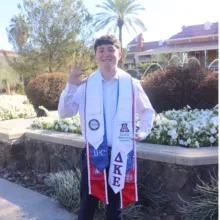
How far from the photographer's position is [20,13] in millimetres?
21594

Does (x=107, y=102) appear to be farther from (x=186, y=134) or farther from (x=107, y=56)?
(x=186, y=134)

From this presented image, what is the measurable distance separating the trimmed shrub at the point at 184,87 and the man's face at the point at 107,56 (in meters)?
3.62

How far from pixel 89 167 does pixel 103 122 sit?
0.36 meters

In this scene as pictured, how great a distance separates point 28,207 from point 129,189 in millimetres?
1449

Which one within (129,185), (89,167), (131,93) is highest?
(131,93)

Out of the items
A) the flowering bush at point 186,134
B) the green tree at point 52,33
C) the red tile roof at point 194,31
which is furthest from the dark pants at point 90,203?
the red tile roof at point 194,31

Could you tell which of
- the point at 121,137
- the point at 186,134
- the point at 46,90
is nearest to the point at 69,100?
the point at 121,137

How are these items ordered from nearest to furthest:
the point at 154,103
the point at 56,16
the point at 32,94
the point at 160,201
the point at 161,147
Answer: the point at 160,201 → the point at 161,147 → the point at 154,103 → the point at 32,94 → the point at 56,16

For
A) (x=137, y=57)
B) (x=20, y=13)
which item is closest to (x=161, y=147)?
(x=20, y=13)

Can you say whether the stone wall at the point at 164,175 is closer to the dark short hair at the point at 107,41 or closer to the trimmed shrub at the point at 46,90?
the dark short hair at the point at 107,41

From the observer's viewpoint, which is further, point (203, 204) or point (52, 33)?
point (52, 33)

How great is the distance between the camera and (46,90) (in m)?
8.83

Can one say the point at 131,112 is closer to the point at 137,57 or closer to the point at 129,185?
the point at 129,185

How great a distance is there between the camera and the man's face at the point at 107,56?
2240mm
